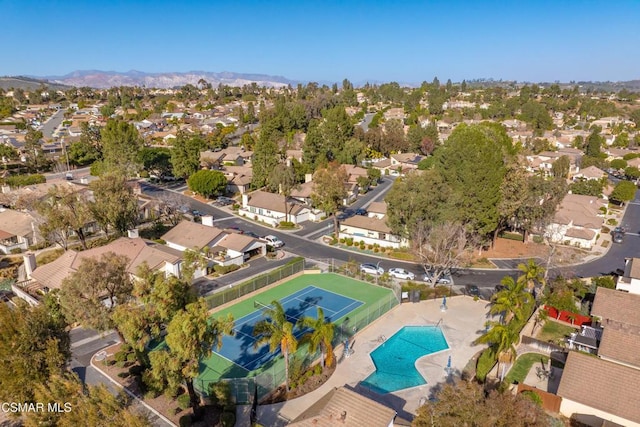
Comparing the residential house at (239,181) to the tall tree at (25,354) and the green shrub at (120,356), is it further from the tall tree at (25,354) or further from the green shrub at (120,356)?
the tall tree at (25,354)

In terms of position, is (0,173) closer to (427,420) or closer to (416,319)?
(416,319)

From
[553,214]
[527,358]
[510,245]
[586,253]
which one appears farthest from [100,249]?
[586,253]

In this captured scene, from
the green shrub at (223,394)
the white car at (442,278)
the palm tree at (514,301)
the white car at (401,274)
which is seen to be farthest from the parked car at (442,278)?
the green shrub at (223,394)

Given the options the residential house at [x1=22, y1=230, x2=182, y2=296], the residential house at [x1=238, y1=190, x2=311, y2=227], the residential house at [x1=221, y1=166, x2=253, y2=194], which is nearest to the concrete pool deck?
the residential house at [x1=22, y1=230, x2=182, y2=296]

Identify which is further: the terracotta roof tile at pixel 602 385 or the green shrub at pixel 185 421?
the terracotta roof tile at pixel 602 385

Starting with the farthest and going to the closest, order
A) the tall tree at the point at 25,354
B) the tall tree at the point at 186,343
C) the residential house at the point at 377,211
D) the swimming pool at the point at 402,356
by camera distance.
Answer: the residential house at the point at 377,211
the swimming pool at the point at 402,356
the tall tree at the point at 25,354
the tall tree at the point at 186,343

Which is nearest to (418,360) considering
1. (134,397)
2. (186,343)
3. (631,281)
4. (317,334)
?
(317,334)

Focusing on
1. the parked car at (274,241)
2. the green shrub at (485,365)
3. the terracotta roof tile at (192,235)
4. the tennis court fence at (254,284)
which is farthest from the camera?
the parked car at (274,241)
